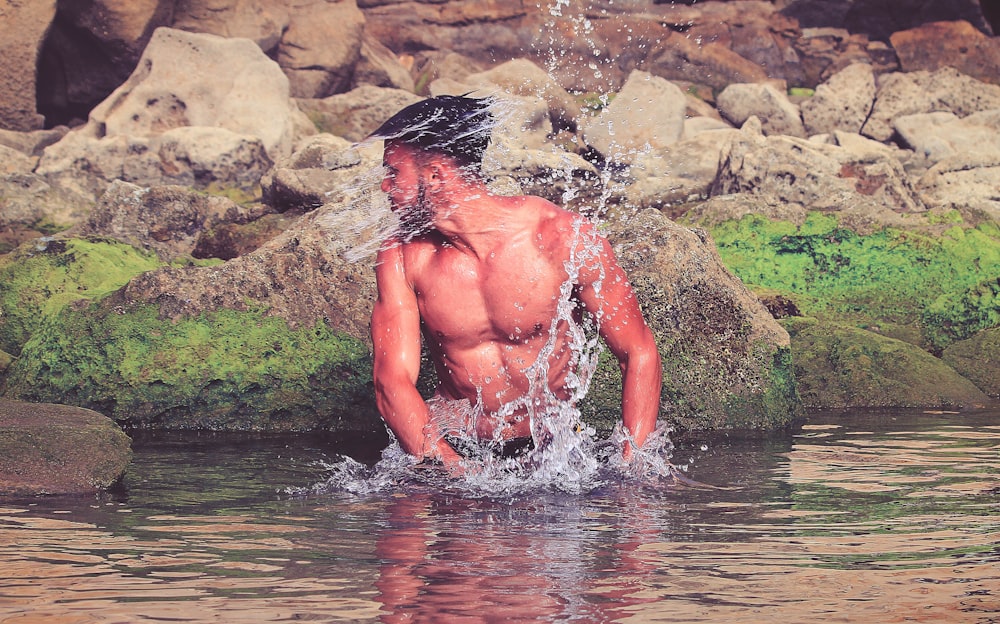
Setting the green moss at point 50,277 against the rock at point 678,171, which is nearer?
the green moss at point 50,277

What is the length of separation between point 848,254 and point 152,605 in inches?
253

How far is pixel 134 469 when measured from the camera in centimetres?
477

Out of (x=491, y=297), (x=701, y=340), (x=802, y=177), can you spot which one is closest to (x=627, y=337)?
(x=491, y=297)

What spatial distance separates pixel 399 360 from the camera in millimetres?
4445

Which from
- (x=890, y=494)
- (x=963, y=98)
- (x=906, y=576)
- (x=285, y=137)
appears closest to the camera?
(x=906, y=576)

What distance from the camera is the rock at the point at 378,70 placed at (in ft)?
75.3

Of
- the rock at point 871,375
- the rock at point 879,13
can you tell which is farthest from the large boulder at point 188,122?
the rock at point 879,13

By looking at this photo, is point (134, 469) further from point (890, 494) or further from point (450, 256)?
point (890, 494)

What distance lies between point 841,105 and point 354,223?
15.6 m

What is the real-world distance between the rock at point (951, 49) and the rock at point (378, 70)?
9.89 meters

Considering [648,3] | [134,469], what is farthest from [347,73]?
[134,469]

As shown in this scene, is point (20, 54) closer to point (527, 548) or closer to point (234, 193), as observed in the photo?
point (234, 193)

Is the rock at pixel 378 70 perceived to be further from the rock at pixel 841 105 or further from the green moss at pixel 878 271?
the green moss at pixel 878 271

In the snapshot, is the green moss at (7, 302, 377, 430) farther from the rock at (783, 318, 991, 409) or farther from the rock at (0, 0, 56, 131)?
the rock at (0, 0, 56, 131)
